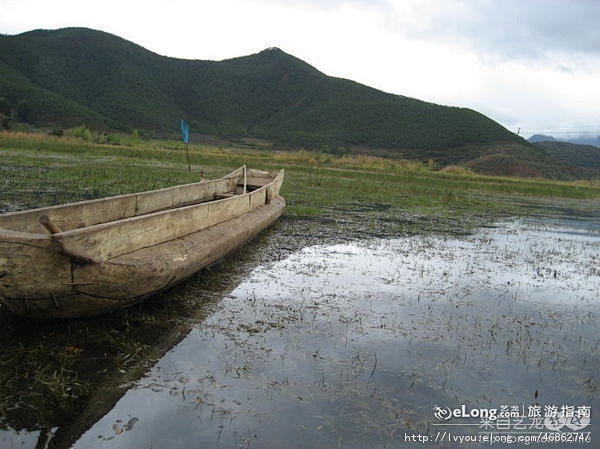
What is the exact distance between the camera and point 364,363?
3.82 meters

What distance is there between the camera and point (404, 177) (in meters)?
25.3

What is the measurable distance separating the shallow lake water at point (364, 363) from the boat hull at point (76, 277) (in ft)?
2.09

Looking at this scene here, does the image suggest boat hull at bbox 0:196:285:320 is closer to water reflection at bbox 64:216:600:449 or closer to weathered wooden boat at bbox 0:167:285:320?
weathered wooden boat at bbox 0:167:285:320

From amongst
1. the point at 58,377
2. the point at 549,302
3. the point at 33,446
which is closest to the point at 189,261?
the point at 58,377

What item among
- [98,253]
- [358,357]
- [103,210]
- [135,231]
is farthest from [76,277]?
[358,357]

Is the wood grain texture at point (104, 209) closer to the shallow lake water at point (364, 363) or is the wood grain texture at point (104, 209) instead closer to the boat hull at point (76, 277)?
the boat hull at point (76, 277)

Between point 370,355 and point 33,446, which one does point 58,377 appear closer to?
point 33,446

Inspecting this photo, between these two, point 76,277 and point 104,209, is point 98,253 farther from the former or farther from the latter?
point 104,209

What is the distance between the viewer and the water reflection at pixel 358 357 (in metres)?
2.87

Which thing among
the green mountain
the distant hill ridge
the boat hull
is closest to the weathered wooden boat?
the boat hull

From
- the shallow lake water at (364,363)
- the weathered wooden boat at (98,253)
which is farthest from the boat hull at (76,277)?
the shallow lake water at (364,363)

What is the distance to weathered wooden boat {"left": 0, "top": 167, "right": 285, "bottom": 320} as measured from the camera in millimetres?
3428

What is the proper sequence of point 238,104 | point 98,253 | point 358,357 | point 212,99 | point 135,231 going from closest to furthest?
1. point 98,253
2. point 358,357
3. point 135,231
4. point 238,104
5. point 212,99

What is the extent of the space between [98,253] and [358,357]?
7.67 ft
